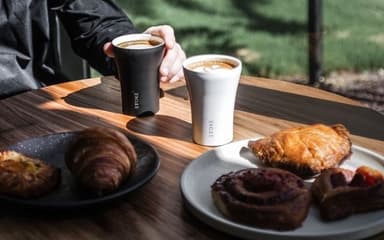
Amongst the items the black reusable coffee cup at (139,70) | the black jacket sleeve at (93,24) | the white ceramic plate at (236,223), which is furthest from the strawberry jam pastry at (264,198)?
the black jacket sleeve at (93,24)

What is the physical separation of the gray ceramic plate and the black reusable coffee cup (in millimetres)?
177

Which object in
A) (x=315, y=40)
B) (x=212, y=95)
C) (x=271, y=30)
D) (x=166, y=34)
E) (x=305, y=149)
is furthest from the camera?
(x=271, y=30)

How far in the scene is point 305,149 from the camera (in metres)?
1.07

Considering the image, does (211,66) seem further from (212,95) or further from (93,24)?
→ (93,24)

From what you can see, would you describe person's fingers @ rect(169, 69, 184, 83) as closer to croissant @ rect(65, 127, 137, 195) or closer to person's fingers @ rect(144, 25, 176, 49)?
person's fingers @ rect(144, 25, 176, 49)

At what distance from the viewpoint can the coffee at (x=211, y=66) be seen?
1185 millimetres

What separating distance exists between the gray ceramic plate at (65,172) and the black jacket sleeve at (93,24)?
1.84 ft

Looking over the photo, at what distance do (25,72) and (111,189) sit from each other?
2.75 feet

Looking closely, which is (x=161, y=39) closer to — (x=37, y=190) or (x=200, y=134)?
(x=200, y=134)

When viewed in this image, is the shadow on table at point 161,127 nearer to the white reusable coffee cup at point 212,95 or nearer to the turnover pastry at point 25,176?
the white reusable coffee cup at point 212,95

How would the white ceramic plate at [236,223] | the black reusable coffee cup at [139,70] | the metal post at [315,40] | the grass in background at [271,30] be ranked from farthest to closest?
the grass in background at [271,30]
the metal post at [315,40]
the black reusable coffee cup at [139,70]
the white ceramic plate at [236,223]

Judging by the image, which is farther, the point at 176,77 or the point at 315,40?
the point at 315,40

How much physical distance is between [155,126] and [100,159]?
329 millimetres

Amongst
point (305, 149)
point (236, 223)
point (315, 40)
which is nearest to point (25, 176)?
point (236, 223)
